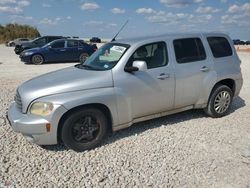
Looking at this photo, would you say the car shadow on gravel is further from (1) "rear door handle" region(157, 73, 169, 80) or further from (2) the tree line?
(2) the tree line

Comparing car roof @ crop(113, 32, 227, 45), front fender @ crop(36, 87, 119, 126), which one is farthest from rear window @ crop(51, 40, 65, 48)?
front fender @ crop(36, 87, 119, 126)

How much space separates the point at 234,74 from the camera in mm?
6402

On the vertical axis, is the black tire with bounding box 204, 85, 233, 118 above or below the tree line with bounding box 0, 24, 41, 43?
below

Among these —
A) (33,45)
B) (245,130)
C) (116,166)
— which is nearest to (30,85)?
(116,166)

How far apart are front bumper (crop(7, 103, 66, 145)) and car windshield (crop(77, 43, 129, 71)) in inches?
47.8

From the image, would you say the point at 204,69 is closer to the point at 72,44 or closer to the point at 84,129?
the point at 84,129

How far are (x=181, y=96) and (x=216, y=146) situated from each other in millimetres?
1198

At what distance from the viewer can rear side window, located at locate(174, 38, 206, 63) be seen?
5609 mm

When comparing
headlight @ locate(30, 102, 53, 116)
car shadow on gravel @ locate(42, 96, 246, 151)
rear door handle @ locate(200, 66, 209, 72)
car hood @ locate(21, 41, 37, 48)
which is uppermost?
car hood @ locate(21, 41, 37, 48)

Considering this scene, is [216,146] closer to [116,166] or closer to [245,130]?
[245,130]

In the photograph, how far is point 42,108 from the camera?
434 centimetres

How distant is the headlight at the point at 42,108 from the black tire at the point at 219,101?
11.0 ft

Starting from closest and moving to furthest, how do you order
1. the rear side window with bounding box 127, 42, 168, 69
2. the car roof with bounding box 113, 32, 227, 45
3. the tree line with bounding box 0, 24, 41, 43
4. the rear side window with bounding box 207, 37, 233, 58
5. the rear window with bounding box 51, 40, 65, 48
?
the rear side window with bounding box 127, 42, 168, 69 → the car roof with bounding box 113, 32, 227, 45 → the rear side window with bounding box 207, 37, 233, 58 → the rear window with bounding box 51, 40, 65, 48 → the tree line with bounding box 0, 24, 41, 43

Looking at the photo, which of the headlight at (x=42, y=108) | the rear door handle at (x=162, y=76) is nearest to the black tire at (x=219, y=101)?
the rear door handle at (x=162, y=76)
